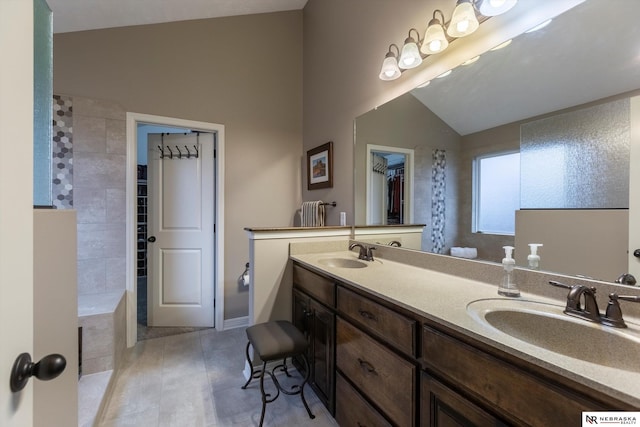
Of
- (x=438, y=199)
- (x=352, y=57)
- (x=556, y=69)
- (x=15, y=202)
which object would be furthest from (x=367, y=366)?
(x=352, y=57)

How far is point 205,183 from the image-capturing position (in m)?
3.01

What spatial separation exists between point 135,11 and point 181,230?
1.98m

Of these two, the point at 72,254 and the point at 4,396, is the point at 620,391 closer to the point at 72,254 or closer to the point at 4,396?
the point at 4,396

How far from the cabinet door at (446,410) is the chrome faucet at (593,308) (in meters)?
0.47

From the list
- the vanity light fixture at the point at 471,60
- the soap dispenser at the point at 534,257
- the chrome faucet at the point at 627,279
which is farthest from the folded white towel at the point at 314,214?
the chrome faucet at the point at 627,279

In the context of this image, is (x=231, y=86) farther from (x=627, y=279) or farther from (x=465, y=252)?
(x=627, y=279)

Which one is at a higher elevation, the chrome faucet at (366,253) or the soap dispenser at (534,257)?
the soap dispenser at (534,257)

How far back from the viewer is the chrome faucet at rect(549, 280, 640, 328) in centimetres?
88

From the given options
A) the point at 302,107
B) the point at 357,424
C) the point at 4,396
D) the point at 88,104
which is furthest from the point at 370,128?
the point at 88,104

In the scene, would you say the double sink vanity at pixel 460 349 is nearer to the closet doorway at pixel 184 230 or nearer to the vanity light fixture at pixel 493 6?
the vanity light fixture at pixel 493 6

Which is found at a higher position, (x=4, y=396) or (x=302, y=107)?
(x=302, y=107)

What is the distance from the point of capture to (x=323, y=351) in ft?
5.61

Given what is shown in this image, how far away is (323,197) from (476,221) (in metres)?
1.59

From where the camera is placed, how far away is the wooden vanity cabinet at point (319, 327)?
1630 mm
